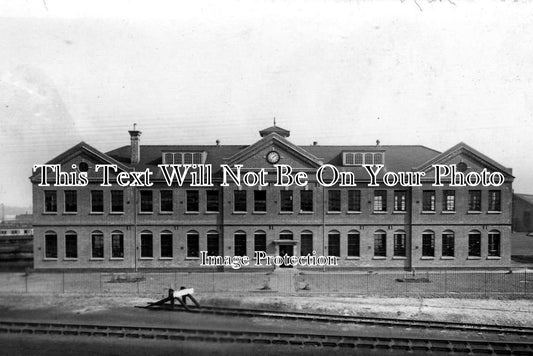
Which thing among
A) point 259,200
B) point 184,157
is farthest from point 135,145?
point 259,200

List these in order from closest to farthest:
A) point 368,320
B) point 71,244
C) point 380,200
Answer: point 368,320
point 71,244
point 380,200

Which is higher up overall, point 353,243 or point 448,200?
point 448,200

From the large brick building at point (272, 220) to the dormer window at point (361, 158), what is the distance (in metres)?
1.97

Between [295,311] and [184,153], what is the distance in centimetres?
1682

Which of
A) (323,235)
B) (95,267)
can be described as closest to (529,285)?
(323,235)

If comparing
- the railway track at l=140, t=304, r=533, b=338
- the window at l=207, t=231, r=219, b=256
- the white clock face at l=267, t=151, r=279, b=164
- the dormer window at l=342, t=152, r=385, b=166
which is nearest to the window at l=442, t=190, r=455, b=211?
Result: the dormer window at l=342, t=152, r=385, b=166

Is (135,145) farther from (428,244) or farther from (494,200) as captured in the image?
(494,200)

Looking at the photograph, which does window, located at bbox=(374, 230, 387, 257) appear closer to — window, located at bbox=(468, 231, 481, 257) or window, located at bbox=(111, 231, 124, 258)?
window, located at bbox=(468, 231, 481, 257)

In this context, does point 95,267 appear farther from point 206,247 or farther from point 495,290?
point 495,290

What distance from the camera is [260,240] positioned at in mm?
29922

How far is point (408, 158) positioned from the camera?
3281 cm

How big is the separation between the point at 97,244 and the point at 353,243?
19.8 m

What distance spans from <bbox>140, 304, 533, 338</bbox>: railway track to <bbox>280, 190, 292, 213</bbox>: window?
41.0ft

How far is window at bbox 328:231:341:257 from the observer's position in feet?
98.3
